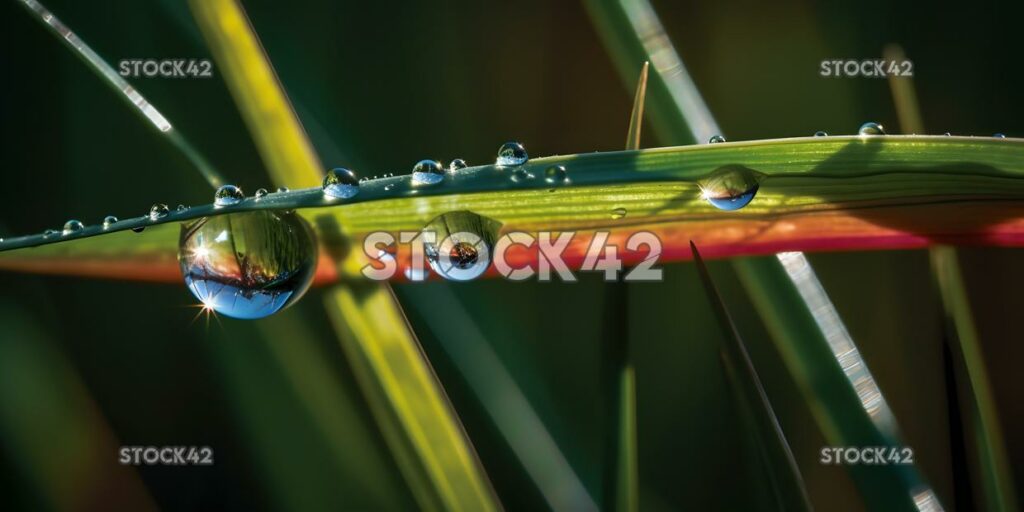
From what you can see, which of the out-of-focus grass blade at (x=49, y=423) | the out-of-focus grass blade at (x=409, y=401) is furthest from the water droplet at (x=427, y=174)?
the out-of-focus grass blade at (x=49, y=423)

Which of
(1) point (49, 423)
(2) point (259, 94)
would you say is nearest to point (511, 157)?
(2) point (259, 94)

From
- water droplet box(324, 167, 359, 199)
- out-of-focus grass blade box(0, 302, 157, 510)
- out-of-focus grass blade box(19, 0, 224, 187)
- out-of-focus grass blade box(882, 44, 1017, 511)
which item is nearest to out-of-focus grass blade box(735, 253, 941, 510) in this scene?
out-of-focus grass blade box(882, 44, 1017, 511)

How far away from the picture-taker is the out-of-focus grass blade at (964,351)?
0.54 meters

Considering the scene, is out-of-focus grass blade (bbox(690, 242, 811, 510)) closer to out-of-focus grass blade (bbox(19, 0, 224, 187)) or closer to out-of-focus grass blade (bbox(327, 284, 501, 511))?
out-of-focus grass blade (bbox(327, 284, 501, 511))

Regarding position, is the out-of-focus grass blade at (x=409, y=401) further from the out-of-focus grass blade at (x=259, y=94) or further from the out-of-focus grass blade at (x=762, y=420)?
the out-of-focus grass blade at (x=762, y=420)

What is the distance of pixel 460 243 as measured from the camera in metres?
0.47

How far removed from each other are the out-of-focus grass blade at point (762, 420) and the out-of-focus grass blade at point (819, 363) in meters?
0.19

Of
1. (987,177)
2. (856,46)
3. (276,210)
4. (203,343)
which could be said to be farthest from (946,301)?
(203,343)

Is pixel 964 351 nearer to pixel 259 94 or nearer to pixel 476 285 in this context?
pixel 476 285

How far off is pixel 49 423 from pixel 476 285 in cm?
65

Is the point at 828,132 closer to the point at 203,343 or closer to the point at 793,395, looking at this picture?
the point at 793,395

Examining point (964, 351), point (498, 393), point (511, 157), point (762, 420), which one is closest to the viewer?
point (762, 420)

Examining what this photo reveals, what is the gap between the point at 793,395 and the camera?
36.5 inches

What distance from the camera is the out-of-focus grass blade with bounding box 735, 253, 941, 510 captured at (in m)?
0.57
